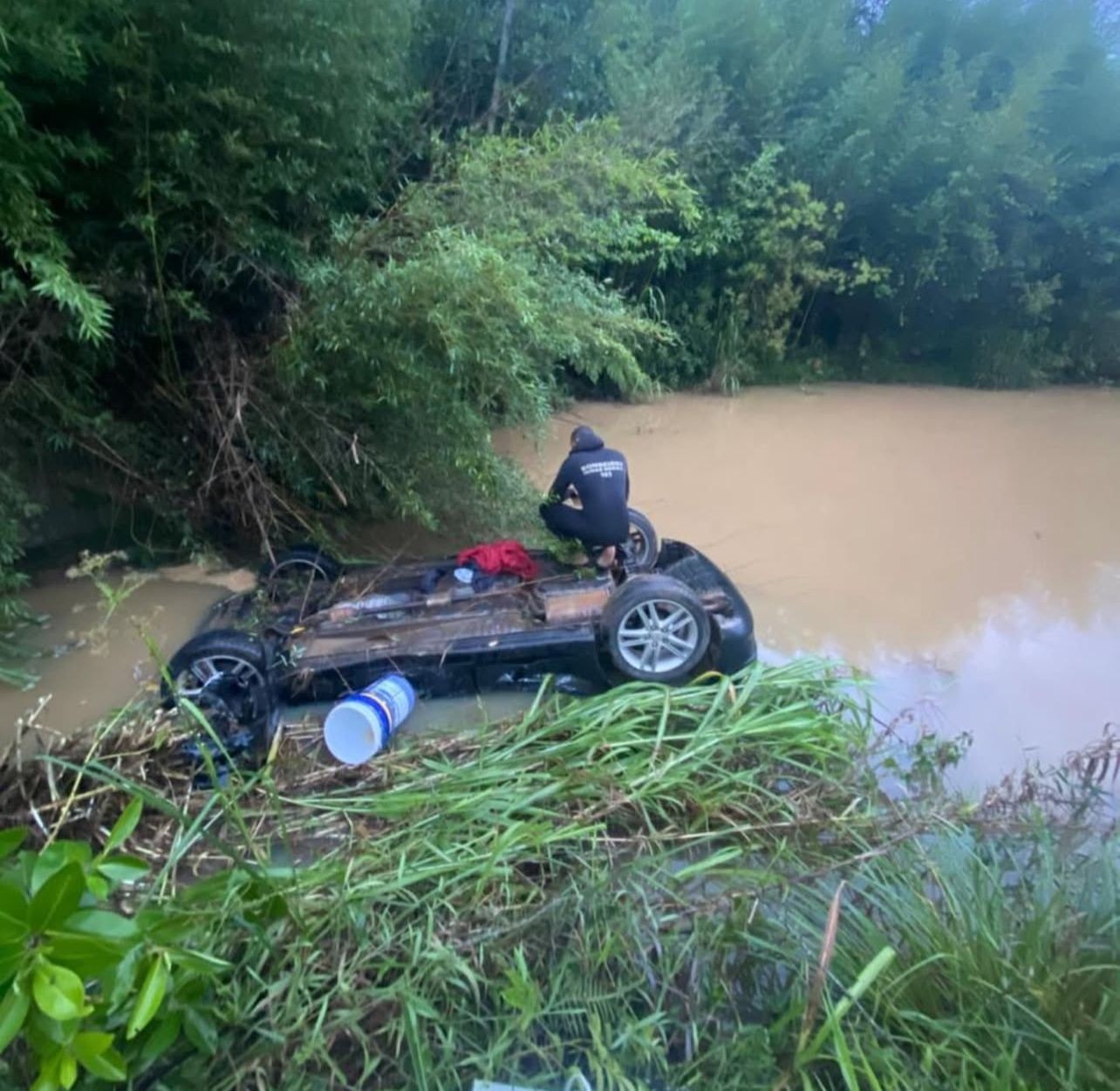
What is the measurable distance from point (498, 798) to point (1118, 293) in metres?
11.6

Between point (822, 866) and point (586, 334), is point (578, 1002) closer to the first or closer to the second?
point (822, 866)

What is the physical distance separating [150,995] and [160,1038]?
211 millimetres

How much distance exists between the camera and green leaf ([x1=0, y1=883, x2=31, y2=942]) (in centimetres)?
133

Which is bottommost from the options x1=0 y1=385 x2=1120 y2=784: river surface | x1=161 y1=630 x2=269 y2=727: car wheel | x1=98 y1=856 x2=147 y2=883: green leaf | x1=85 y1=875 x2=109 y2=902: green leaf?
x1=0 y1=385 x2=1120 y2=784: river surface

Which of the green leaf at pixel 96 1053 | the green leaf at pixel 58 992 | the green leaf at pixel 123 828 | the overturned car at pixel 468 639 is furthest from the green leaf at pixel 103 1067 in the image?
the overturned car at pixel 468 639

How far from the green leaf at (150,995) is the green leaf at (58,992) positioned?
0.39 ft

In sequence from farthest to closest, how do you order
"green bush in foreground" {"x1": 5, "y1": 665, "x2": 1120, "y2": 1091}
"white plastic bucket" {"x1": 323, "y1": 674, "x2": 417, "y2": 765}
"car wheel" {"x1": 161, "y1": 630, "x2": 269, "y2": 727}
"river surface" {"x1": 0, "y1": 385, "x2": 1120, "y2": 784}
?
"river surface" {"x1": 0, "y1": 385, "x2": 1120, "y2": 784}
"car wheel" {"x1": 161, "y1": 630, "x2": 269, "y2": 727}
"white plastic bucket" {"x1": 323, "y1": 674, "x2": 417, "y2": 765}
"green bush in foreground" {"x1": 5, "y1": 665, "x2": 1120, "y2": 1091}

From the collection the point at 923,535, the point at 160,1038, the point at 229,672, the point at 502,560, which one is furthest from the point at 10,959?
the point at 923,535

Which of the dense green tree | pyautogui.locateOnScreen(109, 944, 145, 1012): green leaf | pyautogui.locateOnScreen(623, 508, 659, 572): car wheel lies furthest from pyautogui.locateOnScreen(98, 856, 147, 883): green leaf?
pyautogui.locateOnScreen(623, 508, 659, 572): car wheel

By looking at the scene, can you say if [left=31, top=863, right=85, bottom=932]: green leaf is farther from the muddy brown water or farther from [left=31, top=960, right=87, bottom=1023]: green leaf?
the muddy brown water

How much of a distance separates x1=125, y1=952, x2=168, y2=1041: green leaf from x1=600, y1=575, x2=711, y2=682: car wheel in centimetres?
221

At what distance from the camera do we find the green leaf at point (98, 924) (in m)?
1.40

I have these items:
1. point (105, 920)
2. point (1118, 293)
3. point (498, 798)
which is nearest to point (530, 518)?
point (498, 798)

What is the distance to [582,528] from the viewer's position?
14.1 ft
